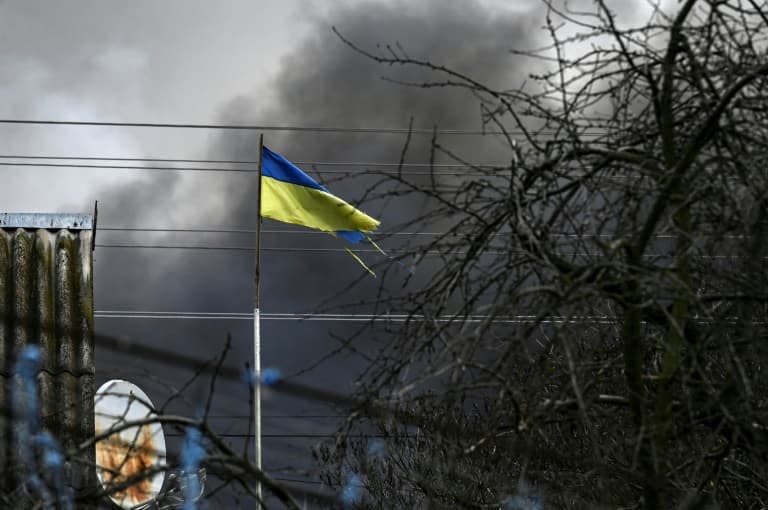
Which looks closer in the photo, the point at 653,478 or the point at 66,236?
the point at 653,478

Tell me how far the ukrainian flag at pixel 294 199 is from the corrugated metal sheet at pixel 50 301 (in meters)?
4.49

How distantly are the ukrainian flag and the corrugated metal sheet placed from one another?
14.7 ft

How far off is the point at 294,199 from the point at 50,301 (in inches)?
214

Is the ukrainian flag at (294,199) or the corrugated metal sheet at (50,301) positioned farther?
the ukrainian flag at (294,199)

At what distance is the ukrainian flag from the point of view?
46.6ft

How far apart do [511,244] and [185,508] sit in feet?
5.00

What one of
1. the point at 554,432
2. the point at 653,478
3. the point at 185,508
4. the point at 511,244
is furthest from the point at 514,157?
the point at 554,432

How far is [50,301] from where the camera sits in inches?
386

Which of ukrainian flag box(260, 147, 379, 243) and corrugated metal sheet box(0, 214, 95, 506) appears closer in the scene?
corrugated metal sheet box(0, 214, 95, 506)

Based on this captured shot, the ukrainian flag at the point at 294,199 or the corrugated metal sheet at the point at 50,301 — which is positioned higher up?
the ukrainian flag at the point at 294,199

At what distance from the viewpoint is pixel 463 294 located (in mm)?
4422

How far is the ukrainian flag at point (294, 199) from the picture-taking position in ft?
46.6

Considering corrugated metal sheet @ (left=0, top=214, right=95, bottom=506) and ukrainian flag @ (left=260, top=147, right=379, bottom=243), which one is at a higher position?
ukrainian flag @ (left=260, top=147, right=379, bottom=243)

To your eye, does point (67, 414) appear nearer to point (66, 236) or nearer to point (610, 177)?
point (66, 236)
